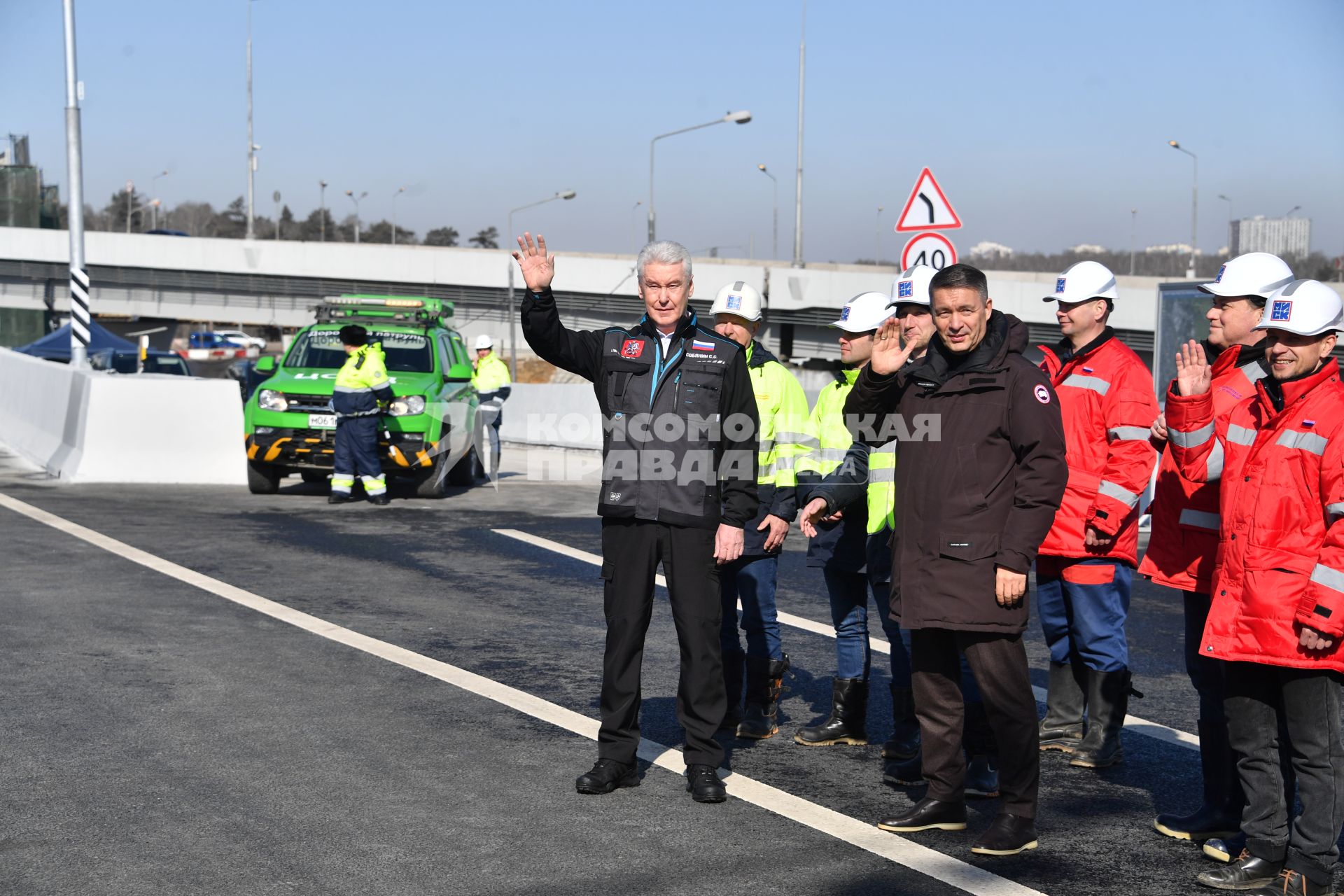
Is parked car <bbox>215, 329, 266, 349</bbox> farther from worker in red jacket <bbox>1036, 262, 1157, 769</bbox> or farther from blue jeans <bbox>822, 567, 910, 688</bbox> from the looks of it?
worker in red jacket <bbox>1036, 262, 1157, 769</bbox>

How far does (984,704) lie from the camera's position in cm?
506

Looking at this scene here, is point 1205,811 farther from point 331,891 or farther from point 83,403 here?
point 83,403

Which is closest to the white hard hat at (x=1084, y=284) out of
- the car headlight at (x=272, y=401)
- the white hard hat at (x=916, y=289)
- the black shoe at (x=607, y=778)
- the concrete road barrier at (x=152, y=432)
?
the white hard hat at (x=916, y=289)

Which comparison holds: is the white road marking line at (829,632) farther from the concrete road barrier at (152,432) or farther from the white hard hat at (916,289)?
the concrete road barrier at (152,432)

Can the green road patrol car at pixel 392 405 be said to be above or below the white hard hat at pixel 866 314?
below

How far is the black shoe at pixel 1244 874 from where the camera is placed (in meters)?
4.66

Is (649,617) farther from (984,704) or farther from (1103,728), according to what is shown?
(1103,728)

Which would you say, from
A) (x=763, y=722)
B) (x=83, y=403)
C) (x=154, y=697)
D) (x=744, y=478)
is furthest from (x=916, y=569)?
(x=83, y=403)

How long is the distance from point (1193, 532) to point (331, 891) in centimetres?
342

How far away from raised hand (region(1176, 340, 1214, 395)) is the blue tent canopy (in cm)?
3127

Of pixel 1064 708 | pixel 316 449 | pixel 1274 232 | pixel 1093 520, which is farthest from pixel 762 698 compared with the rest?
pixel 1274 232

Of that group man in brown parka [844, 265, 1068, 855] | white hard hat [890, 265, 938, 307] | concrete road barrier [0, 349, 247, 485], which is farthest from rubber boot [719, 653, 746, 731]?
concrete road barrier [0, 349, 247, 485]

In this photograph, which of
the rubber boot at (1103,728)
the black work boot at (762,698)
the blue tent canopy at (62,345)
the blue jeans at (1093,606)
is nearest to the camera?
the rubber boot at (1103,728)

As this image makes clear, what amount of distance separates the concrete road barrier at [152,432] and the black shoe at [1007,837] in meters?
12.9
